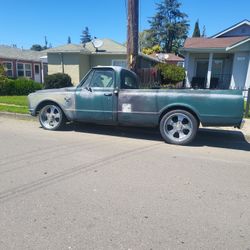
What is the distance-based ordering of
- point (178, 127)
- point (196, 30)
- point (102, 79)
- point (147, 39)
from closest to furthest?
point (178, 127)
point (102, 79)
point (196, 30)
point (147, 39)

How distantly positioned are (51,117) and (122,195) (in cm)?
485

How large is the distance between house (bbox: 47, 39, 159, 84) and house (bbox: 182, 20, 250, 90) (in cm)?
A: 404

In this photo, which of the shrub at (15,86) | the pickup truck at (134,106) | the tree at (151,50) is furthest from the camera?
the tree at (151,50)

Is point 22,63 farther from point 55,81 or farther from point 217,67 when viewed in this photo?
point 217,67

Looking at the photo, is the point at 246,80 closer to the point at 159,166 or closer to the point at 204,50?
the point at 204,50

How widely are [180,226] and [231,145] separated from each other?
4.23 meters

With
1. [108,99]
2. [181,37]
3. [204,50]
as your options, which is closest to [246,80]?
[204,50]

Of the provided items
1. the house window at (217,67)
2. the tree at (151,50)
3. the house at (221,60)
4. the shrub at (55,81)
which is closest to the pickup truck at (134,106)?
the shrub at (55,81)

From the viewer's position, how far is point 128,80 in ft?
25.2

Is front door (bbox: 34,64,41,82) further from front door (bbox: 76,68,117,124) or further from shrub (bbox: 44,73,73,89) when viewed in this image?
front door (bbox: 76,68,117,124)

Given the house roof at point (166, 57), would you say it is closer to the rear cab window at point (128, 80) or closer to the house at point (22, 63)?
the house at point (22, 63)

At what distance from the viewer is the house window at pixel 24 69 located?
2955 centimetres

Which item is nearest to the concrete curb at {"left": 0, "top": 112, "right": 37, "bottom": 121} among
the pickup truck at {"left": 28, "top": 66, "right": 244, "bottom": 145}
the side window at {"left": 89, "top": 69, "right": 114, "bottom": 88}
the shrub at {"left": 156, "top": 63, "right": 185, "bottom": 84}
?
the pickup truck at {"left": 28, "top": 66, "right": 244, "bottom": 145}

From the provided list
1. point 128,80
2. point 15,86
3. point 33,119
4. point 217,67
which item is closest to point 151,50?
point 217,67
